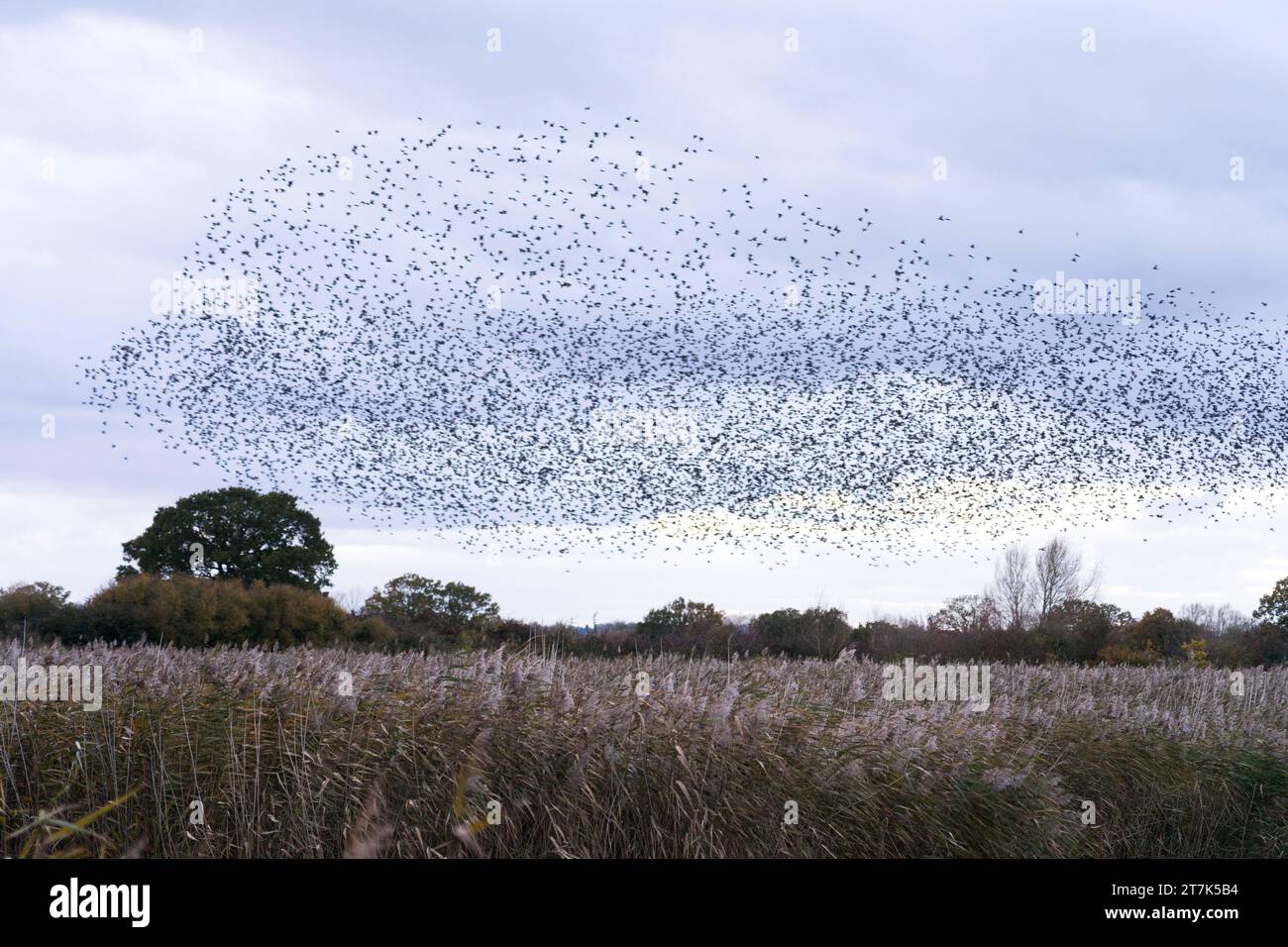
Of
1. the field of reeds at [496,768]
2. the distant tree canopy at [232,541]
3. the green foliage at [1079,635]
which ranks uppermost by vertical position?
the distant tree canopy at [232,541]

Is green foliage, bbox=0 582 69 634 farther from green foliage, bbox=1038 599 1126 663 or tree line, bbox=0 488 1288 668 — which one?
green foliage, bbox=1038 599 1126 663

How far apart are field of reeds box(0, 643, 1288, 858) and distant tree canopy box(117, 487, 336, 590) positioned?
16958 mm

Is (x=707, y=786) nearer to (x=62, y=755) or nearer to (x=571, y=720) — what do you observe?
(x=571, y=720)

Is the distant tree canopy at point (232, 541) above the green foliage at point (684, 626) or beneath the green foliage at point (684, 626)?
above

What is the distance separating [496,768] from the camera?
7980mm

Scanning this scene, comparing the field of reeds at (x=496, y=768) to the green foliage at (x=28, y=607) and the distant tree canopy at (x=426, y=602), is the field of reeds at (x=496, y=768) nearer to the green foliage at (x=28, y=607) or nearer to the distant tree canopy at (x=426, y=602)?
the green foliage at (x=28, y=607)

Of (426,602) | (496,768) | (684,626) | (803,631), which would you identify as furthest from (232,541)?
(496,768)

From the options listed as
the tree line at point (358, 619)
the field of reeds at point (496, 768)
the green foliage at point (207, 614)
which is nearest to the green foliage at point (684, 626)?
the tree line at point (358, 619)

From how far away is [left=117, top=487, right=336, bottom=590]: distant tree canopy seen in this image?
2719 cm

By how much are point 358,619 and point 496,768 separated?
16.4m

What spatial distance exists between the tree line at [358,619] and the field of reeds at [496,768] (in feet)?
31.2

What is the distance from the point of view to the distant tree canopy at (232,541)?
2719 cm

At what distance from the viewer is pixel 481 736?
25.7ft
